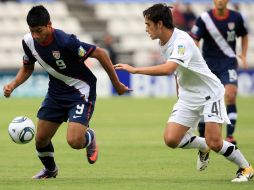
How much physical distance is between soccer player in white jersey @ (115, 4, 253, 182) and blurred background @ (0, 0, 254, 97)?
18.1 m

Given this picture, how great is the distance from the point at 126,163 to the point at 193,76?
255 cm

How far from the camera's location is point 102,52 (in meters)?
9.18

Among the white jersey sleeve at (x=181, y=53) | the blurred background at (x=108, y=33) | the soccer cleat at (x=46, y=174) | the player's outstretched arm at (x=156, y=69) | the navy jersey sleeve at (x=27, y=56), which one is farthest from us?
the blurred background at (x=108, y=33)

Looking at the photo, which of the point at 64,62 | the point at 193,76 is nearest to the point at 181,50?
the point at 193,76

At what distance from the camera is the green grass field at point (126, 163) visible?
8727 mm

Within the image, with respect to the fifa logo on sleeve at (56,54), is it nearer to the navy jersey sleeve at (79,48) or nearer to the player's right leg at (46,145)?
the navy jersey sleeve at (79,48)

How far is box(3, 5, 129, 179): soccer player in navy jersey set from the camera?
9.12m

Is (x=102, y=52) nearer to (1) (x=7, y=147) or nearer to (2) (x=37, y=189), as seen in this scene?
(2) (x=37, y=189)

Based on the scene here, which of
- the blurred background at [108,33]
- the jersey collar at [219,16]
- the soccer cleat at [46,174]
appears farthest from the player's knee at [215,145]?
the blurred background at [108,33]

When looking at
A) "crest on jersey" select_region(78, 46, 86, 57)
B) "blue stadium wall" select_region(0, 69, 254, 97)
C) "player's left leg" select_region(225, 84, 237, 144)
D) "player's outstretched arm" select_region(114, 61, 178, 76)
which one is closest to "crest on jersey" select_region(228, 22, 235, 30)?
"player's left leg" select_region(225, 84, 237, 144)

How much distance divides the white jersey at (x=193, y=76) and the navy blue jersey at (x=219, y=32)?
4.16 meters

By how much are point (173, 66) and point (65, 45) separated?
140 cm

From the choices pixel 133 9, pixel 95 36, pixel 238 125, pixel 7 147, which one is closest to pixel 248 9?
pixel 133 9

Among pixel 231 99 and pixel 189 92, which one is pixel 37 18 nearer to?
pixel 189 92
